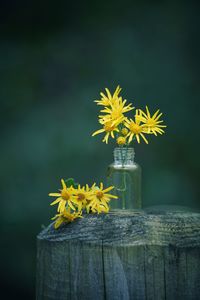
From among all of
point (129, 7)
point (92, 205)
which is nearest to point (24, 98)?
point (129, 7)

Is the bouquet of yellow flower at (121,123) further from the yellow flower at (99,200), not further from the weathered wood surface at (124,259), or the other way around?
the weathered wood surface at (124,259)

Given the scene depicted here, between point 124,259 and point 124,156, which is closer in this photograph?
point 124,259

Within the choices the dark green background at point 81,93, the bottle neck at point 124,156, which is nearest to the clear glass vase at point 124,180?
the bottle neck at point 124,156

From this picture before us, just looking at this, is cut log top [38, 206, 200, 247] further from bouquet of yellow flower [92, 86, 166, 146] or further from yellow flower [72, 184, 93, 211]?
bouquet of yellow flower [92, 86, 166, 146]

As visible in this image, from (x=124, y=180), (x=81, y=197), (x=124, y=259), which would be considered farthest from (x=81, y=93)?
(x=124, y=259)

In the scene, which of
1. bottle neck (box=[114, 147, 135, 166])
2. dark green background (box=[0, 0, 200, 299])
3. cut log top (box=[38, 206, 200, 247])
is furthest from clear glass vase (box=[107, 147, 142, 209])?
dark green background (box=[0, 0, 200, 299])

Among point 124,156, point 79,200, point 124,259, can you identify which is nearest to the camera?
point 124,259

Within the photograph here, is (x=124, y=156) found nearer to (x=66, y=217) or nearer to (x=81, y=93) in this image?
(x=66, y=217)
